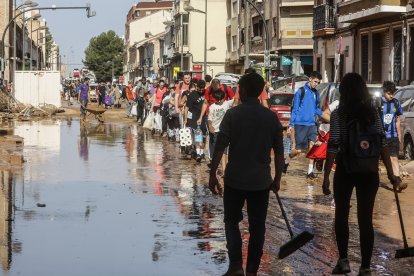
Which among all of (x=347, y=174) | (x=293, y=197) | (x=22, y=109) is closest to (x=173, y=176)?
(x=293, y=197)

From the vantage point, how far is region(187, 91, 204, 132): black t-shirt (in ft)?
67.4

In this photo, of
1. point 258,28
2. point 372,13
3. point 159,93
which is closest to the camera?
point 159,93

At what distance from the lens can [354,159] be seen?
8.24 metres

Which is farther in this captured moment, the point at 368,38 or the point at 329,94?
the point at 368,38

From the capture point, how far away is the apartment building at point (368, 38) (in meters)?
34.4

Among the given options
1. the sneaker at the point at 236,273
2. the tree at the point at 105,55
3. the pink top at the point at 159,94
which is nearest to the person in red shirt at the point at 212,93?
the sneaker at the point at 236,273

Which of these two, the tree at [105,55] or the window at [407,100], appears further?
the tree at [105,55]

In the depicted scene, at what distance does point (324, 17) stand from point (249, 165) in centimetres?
3828

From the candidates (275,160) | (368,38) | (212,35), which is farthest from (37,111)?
(212,35)

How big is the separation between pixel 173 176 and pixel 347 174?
29.5 feet

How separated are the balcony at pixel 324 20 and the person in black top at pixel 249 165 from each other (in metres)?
37.3

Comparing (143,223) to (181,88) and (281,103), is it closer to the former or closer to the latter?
(181,88)

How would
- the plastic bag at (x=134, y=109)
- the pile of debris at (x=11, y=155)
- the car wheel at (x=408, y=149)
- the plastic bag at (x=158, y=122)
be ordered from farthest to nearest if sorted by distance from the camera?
the plastic bag at (x=134, y=109) → the plastic bag at (x=158, y=122) → the car wheel at (x=408, y=149) → the pile of debris at (x=11, y=155)

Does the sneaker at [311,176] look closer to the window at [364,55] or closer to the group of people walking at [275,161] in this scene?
the group of people walking at [275,161]
